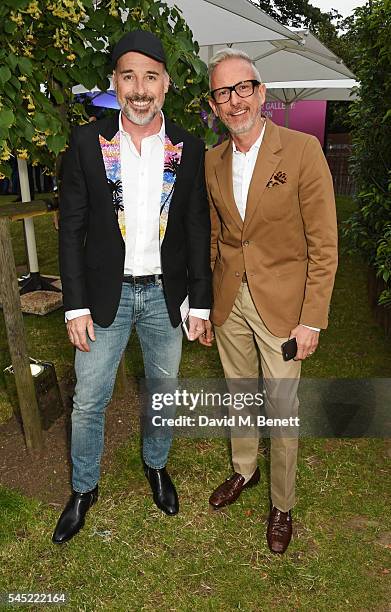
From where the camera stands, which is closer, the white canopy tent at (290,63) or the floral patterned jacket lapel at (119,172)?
the floral patterned jacket lapel at (119,172)

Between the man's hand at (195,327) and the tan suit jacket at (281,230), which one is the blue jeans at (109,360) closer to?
the man's hand at (195,327)

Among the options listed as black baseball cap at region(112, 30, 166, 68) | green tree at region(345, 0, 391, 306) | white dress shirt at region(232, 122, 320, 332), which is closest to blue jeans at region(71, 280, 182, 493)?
white dress shirt at region(232, 122, 320, 332)

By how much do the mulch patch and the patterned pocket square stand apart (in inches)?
Result: 80.6

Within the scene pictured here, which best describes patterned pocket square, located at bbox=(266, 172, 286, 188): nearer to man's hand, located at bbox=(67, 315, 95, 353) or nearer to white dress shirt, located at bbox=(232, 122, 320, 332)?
white dress shirt, located at bbox=(232, 122, 320, 332)

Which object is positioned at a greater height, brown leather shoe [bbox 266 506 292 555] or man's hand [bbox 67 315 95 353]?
man's hand [bbox 67 315 95 353]

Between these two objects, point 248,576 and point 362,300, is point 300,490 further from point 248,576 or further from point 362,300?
point 362,300

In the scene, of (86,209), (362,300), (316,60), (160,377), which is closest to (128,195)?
(86,209)

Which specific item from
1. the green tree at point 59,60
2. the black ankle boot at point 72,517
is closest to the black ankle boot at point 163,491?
the black ankle boot at point 72,517

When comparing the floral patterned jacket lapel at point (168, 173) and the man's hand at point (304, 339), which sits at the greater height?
the floral patterned jacket lapel at point (168, 173)

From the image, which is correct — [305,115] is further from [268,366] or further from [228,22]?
[268,366]

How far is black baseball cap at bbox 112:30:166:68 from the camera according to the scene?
223 cm
